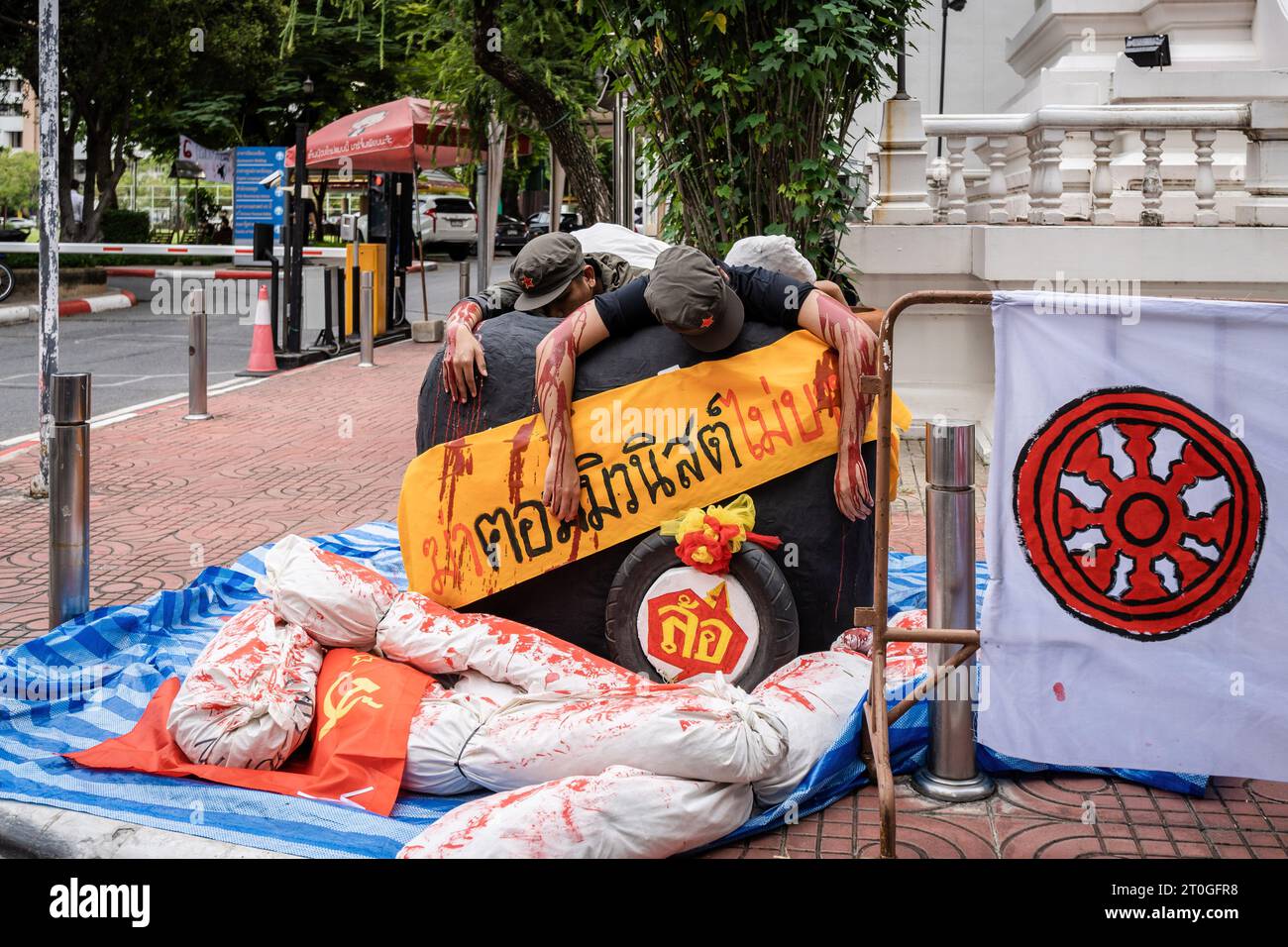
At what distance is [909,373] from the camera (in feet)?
32.3

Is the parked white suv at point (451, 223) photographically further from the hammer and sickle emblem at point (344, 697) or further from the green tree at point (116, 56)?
the hammer and sickle emblem at point (344, 697)

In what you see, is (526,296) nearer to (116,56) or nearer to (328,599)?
(328,599)

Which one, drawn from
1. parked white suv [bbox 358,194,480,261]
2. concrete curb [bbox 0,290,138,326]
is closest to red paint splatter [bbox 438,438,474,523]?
concrete curb [bbox 0,290,138,326]

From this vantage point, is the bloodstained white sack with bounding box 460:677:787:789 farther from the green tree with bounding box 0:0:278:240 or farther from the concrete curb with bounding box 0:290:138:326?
the green tree with bounding box 0:0:278:240

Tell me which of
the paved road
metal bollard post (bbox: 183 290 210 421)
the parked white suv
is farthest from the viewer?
the parked white suv

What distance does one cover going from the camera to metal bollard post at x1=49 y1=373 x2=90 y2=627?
16.8ft

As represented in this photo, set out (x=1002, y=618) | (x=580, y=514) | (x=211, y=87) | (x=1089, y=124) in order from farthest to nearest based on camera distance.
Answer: (x=211, y=87) → (x=1089, y=124) → (x=580, y=514) → (x=1002, y=618)

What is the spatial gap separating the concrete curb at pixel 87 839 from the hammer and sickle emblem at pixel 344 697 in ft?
1.95

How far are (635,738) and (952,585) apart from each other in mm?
1048

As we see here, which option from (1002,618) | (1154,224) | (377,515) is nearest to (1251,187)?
(1154,224)

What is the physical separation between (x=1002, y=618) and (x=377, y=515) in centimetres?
488

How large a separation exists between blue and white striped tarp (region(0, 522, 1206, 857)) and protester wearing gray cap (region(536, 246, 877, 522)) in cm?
94

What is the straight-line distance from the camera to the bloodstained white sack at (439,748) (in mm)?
3883
